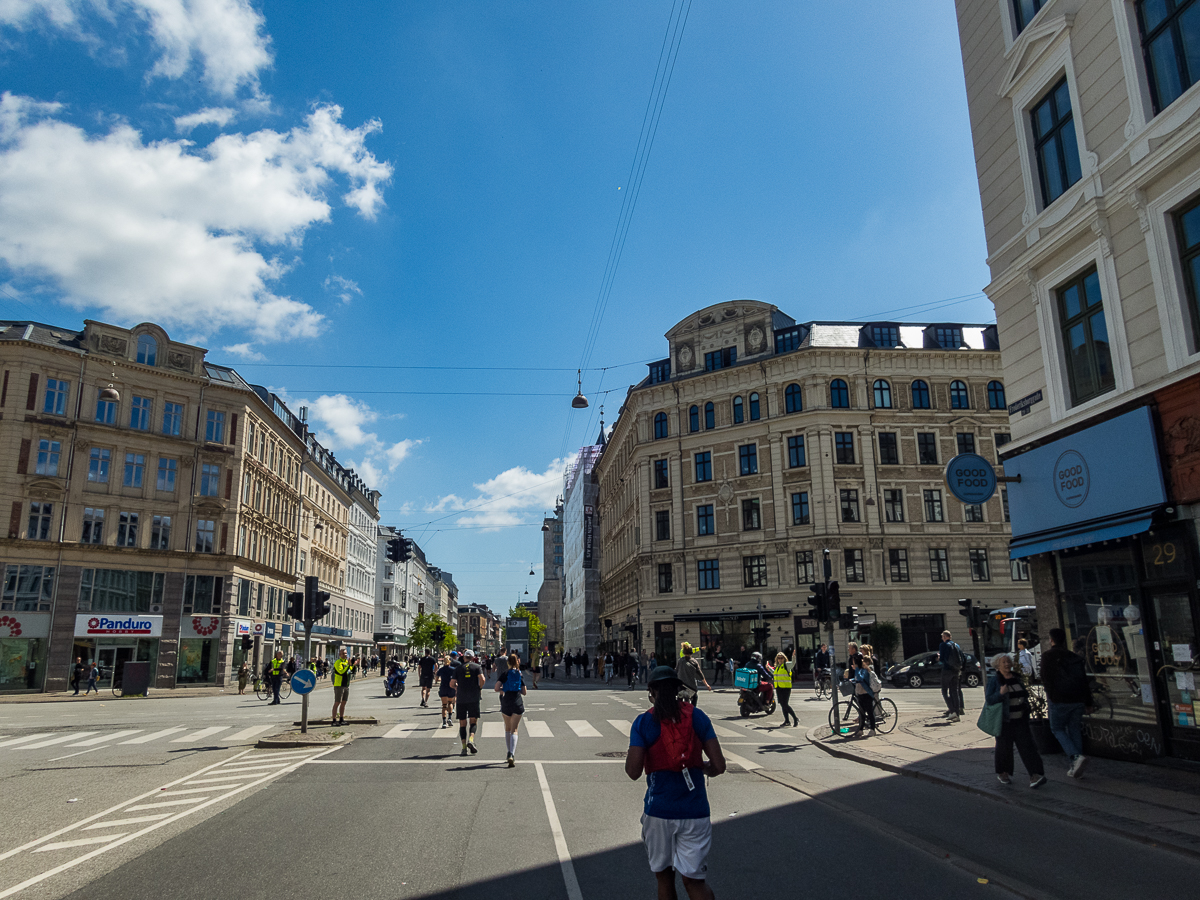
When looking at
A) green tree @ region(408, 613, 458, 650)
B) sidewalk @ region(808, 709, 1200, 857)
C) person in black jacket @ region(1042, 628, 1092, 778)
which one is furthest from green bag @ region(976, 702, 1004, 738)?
green tree @ region(408, 613, 458, 650)

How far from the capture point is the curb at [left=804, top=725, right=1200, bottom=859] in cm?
699

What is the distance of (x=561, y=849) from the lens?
7.11 metres

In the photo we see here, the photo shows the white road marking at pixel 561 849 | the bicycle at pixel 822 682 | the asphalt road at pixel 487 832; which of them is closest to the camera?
the white road marking at pixel 561 849

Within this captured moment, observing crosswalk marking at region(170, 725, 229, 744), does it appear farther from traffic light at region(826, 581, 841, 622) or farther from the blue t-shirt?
the blue t-shirt

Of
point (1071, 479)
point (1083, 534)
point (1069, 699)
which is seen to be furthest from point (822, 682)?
point (1069, 699)

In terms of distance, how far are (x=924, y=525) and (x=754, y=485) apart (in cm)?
885

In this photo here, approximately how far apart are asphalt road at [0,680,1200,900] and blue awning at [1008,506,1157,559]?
167 inches

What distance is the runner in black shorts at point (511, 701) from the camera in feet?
40.4

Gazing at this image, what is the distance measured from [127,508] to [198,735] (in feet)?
88.0

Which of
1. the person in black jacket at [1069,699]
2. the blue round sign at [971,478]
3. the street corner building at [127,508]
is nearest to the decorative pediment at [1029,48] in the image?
the blue round sign at [971,478]

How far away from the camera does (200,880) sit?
6164mm

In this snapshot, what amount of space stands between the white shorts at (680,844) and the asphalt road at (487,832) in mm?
1476

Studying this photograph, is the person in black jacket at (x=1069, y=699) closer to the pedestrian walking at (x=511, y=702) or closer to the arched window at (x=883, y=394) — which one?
the pedestrian walking at (x=511, y=702)

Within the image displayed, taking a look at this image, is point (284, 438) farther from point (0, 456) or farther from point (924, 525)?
point (924, 525)
